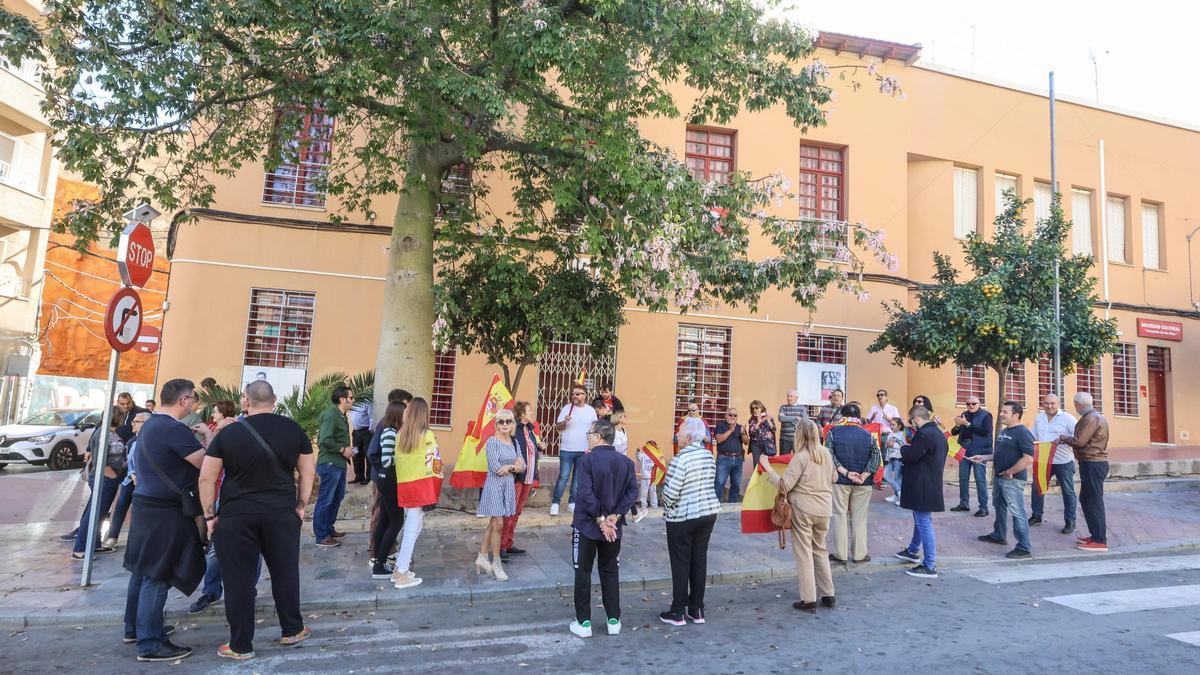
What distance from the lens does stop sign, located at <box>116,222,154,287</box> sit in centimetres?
643

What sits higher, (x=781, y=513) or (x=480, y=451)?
(x=480, y=451)

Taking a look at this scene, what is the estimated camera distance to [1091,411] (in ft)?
29.7

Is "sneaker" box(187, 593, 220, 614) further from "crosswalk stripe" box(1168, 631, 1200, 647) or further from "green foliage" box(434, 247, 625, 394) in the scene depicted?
"crosswalk stripe" box(1168, 631, 1200, 647)

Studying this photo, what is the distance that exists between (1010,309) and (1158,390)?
11.4 m

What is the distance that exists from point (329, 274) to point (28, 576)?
8.06 meters

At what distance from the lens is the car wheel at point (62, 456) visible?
1509 cm

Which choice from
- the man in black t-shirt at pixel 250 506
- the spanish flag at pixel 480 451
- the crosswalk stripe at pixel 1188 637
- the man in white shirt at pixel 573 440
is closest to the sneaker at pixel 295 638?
the man in black t-shirt at pixel 250 506

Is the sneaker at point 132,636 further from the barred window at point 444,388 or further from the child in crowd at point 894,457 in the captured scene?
the child in crowd at point 894,457

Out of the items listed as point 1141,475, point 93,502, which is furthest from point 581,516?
point 1141,475

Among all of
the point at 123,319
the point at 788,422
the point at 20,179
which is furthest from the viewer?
the point at 20,179

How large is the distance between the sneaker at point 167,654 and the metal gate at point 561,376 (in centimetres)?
950

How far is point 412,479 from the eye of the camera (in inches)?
257

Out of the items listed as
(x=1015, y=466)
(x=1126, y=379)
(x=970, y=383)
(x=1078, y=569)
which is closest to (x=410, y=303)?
(x=1015, y=466)

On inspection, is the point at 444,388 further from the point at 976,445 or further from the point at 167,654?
the point at 976,445
